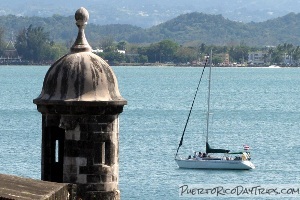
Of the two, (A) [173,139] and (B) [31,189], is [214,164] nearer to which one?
(A) [173,139]

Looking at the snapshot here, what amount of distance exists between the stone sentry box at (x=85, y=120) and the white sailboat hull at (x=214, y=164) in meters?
52.8

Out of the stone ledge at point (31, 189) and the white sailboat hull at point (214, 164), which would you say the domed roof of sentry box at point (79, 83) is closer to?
the stone ledge at point (31, 189)

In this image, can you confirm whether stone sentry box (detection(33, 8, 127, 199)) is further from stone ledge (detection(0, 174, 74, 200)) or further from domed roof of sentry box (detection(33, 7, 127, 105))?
stone ledge (detection(0, 174, 74, 200))

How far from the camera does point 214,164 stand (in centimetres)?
6494

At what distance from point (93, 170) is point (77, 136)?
379 mm

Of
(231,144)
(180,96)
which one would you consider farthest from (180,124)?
(180,96)

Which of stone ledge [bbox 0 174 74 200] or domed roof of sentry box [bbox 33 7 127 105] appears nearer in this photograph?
stone ledge [bbox 0 174 74 200]

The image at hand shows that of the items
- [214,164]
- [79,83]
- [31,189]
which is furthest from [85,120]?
[214,164]

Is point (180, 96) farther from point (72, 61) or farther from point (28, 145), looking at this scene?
point (72, 61)

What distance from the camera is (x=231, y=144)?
7906 centimetres

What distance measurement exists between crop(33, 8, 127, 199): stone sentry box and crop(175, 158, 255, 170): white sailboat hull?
52.8 m

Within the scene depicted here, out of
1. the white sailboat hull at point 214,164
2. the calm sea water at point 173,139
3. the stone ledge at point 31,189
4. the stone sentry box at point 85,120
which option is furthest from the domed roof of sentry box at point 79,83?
the white sailboat hull at point 214,164

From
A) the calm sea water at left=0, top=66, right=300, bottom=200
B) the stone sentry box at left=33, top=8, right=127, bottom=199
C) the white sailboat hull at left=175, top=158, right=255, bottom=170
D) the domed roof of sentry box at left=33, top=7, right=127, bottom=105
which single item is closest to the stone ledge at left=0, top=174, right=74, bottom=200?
the stone sentry box at left=33, top=8, right=127, bottom=199

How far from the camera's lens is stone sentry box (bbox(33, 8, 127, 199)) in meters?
11.7
